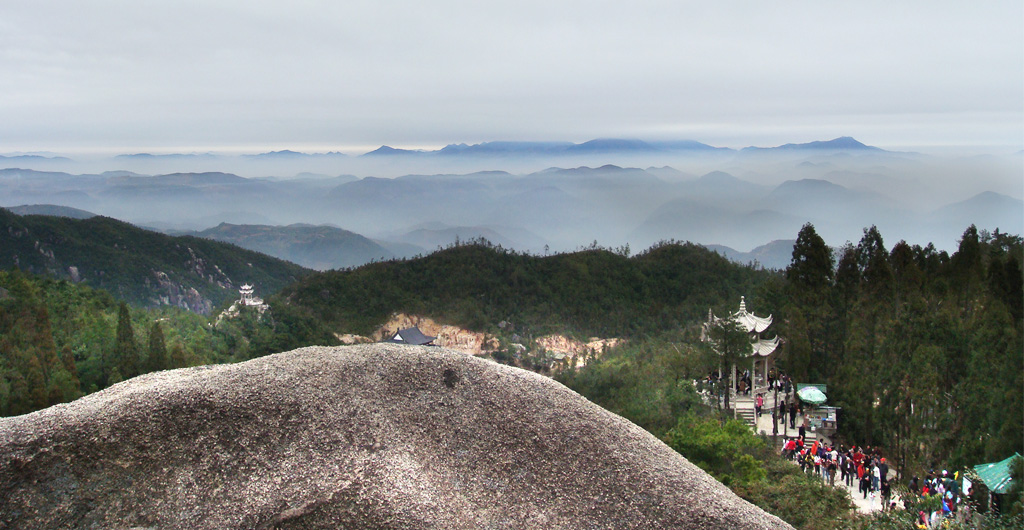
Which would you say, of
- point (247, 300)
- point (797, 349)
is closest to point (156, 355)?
point (247, 300)

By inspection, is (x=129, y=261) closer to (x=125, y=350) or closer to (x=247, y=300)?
(x=247, y=300)

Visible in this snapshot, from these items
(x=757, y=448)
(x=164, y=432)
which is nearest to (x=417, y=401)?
(x=164, y=432)

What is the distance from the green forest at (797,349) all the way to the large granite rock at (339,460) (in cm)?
693

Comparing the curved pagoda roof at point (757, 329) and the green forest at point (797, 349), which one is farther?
the curved pagoda roof at point (757, 329)

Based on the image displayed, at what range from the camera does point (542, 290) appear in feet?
238

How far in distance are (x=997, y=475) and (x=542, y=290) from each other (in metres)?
55.7

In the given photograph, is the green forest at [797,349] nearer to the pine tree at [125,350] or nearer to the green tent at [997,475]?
the pine tree at [125,350]

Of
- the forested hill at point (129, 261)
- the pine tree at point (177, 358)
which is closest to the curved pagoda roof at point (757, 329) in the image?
the pine tree at point (177, 358)

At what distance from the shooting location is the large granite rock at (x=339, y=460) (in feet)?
35.4

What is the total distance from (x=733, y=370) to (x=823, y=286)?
8.87 m

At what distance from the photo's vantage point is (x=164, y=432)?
11.8m

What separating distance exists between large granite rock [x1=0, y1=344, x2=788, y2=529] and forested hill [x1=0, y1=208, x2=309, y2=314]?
8231 cm

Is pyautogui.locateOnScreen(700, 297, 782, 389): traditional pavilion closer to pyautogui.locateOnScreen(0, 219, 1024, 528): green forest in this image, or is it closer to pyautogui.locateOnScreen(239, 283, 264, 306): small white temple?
pyautogui.locateOnScreen(0, 219, 1024, 528): green forest

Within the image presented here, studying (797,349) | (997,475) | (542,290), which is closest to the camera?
(997,475)
